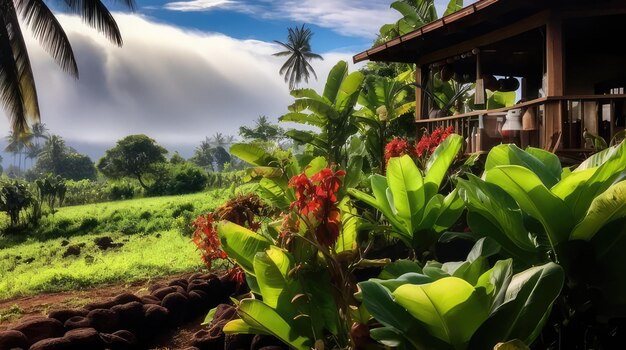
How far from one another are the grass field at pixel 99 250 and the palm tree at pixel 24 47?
10.1ft

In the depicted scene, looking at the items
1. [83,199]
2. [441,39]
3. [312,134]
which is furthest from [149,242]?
[83,199]

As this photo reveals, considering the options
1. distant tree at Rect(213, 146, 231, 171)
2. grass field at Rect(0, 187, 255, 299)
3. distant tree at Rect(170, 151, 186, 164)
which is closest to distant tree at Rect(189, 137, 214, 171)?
distant tree at Rect(213, 146, 231, 171)

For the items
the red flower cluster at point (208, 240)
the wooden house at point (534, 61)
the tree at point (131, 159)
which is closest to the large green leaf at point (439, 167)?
the red flower cluster at point (208, 240)

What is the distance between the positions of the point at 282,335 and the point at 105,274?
6.70 metres

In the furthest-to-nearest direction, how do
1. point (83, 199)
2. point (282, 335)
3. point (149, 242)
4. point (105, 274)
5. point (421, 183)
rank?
point (83, 199)
point (149, 242)
point (105, 274)
point (421, 183)
point (282, 335)

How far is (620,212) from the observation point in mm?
1679

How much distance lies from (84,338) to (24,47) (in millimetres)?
10150

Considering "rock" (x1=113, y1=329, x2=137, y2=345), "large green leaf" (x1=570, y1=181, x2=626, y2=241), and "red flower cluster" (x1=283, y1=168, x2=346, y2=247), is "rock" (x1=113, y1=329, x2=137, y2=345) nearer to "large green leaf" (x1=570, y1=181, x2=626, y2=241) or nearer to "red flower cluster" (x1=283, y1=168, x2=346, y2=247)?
"red flower cluster" (x1=283, y1=168, x2=346, y2=247)

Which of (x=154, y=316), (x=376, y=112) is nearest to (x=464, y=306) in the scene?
(x=154, y=316)

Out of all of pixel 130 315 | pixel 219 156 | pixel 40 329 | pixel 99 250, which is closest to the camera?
pixel 40 329

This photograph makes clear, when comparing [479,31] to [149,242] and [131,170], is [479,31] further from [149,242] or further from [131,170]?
Answer: [131,170]

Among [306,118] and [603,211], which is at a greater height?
[306,118]

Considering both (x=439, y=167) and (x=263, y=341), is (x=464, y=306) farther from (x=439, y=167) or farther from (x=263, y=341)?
(x=263, y=341)

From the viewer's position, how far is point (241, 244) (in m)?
2.83
